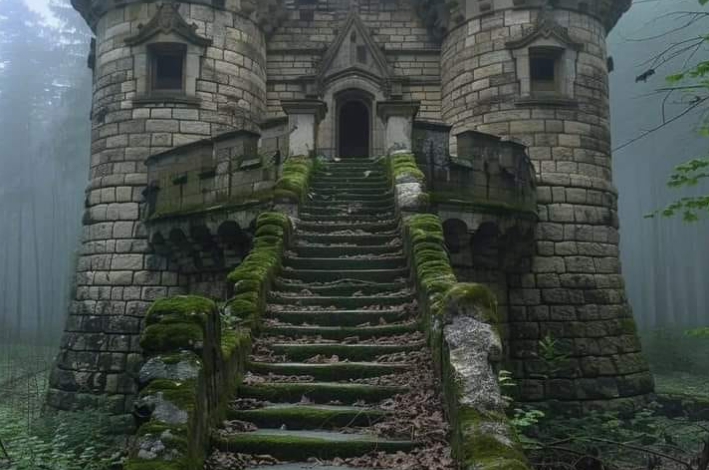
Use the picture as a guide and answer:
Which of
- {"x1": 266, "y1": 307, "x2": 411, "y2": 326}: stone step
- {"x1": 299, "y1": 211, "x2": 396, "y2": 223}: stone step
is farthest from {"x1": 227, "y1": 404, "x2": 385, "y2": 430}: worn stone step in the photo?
{"x1": 299, "y1": 211, "x2": 396, "y2": 223}: stone step

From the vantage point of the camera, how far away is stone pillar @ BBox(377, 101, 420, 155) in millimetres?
10758

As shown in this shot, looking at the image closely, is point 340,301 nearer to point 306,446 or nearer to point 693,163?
point 306,446

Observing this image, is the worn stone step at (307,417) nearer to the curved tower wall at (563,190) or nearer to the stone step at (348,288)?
the stone step at (348,288)

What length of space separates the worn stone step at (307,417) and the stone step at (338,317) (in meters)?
1.76

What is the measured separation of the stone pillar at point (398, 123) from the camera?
35.3 ft

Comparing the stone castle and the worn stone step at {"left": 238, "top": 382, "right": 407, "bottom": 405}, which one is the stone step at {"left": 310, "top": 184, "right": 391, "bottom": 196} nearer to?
the stone castle

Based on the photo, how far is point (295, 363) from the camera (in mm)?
5590

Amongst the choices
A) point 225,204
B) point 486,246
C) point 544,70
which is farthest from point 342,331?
point 544,70

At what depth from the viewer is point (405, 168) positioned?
9.55 metres

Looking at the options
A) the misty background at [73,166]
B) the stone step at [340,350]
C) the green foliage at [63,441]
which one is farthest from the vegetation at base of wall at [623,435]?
the misty background at [73,166]

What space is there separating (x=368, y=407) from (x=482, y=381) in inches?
41.3

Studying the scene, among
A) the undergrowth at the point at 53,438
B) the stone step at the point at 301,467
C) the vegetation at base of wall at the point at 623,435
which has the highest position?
the stone step at the point at 301,467

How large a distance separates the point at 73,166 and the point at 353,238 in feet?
119

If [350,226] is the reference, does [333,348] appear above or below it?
below
